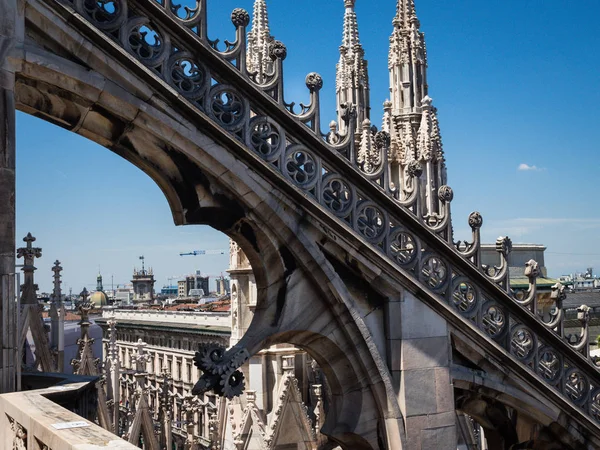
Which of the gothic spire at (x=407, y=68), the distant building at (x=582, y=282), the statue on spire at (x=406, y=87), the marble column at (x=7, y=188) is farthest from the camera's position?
the distant building at (x=582, y=282)

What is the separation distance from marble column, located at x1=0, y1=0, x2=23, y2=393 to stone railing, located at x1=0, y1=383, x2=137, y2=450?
1.04m

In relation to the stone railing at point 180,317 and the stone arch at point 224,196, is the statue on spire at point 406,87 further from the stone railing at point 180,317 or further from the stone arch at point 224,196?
the stone railing at point 180,317

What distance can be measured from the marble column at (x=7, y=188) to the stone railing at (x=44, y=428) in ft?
3.41

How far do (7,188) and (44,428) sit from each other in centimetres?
271

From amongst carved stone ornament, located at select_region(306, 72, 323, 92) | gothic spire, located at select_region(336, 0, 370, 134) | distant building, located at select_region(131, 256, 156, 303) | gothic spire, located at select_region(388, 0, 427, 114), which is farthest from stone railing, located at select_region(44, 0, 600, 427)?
distant building, located at select_region(131, 256, 156, 303)

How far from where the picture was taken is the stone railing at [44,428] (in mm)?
2957

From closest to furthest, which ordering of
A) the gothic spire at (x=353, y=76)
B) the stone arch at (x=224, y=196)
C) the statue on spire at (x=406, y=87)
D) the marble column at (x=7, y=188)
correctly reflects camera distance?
1. the marble column at (x=7, y=188)
2. the stone arch at (x=224, y=196)
3. the statue on spire at (x=406, y=87)
4. the gothic spire at (x=353, y=76)

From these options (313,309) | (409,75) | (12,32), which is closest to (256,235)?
(313,309)

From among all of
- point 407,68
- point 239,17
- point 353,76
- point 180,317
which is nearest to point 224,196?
point 239,17

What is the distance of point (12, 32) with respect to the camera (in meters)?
5.80

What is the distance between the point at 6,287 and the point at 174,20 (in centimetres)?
256

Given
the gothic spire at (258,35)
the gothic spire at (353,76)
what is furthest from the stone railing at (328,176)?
the gothic spire at (353,76)

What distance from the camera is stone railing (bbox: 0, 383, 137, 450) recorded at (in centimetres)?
296

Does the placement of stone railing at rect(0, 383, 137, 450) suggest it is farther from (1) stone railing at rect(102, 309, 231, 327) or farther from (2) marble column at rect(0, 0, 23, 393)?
(1) stone railing at rect(102, 309, 231, 327)
